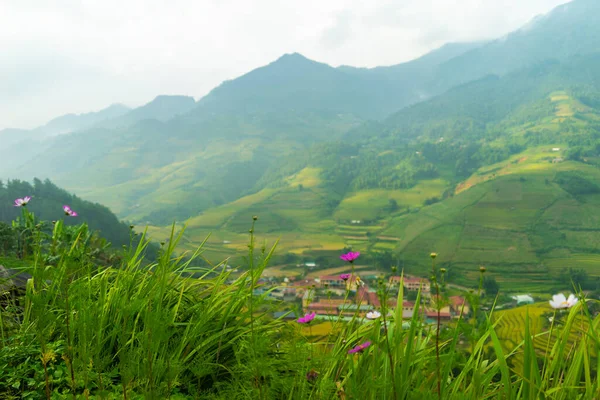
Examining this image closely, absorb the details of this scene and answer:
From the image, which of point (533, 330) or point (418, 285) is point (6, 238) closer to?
point (418, 285)

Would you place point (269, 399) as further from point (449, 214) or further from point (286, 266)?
point (449, 214)

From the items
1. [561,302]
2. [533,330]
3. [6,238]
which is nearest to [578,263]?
[533,330]

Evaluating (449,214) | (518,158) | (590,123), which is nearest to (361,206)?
(449,214)

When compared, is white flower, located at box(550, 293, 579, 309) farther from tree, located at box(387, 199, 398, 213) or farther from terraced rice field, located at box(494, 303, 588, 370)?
tree, located at box(387, 199, 398, 213)

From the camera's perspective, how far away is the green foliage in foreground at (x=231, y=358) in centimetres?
191

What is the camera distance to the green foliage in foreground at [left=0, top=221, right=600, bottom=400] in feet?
6.28

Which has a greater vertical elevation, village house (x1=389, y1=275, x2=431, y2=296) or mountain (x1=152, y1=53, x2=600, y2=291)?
village house (x1=389, y1=275, x2=431, y2=296)

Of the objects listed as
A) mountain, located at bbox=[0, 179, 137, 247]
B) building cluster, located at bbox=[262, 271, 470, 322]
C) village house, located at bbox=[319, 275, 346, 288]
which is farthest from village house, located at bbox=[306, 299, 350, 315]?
mountain, located at bbox=[0, 179, 137, 247]

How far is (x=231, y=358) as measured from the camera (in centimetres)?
270

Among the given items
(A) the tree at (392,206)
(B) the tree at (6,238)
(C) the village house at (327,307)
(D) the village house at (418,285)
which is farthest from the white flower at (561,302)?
(A) the tree at (392,206)

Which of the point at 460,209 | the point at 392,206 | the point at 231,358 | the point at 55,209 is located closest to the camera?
the point at 231,358

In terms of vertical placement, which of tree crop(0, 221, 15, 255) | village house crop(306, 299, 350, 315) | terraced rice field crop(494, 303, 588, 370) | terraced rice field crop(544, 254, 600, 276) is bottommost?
terraced rice field crop(544, 254, 600, 276)

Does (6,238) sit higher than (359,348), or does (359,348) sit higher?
(6,238)

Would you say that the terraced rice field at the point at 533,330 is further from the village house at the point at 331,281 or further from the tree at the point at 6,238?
the tree at the point at 6,238
